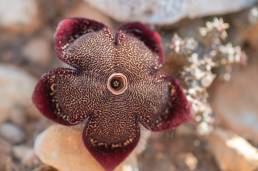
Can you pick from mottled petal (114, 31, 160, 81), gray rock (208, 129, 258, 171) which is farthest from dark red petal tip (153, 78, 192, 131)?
gray rock (208, 129, 258, 171)

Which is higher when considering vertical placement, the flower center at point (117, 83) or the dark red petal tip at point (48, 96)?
the flower center at point (117, 83)

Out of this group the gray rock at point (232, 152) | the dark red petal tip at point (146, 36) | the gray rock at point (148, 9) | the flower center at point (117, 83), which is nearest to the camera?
the flower center at point (117, 83)

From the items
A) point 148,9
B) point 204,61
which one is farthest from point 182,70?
point 148,9

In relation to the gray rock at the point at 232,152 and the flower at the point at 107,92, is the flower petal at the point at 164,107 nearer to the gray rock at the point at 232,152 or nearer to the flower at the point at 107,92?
the flower at the point at 107,92

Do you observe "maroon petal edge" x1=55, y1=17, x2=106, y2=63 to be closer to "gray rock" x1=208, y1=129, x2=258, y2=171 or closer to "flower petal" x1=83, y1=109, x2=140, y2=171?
"flower petal" x1=83, y1=109, x2=140, y2=171

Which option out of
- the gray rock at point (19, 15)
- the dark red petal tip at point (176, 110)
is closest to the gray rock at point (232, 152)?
the dark red petal tip at point (176, 110)

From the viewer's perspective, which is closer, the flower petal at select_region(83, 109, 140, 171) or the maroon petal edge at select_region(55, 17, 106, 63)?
the flower petal at select_region(83, 109, 140, 171)

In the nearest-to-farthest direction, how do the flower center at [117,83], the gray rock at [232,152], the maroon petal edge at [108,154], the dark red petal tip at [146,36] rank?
the flower center at [117,83] < the maroon petal edge at [108,154] < the dark red petal tip at [146,36] < the gray rock at [232,152]

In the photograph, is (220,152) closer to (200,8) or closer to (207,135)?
(207,135)

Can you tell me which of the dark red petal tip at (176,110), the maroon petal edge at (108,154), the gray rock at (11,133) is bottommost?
the gray rock at (11,133)

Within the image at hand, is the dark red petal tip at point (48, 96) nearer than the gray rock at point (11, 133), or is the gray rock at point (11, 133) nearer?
the dark red petal tip at point (48, 96)
